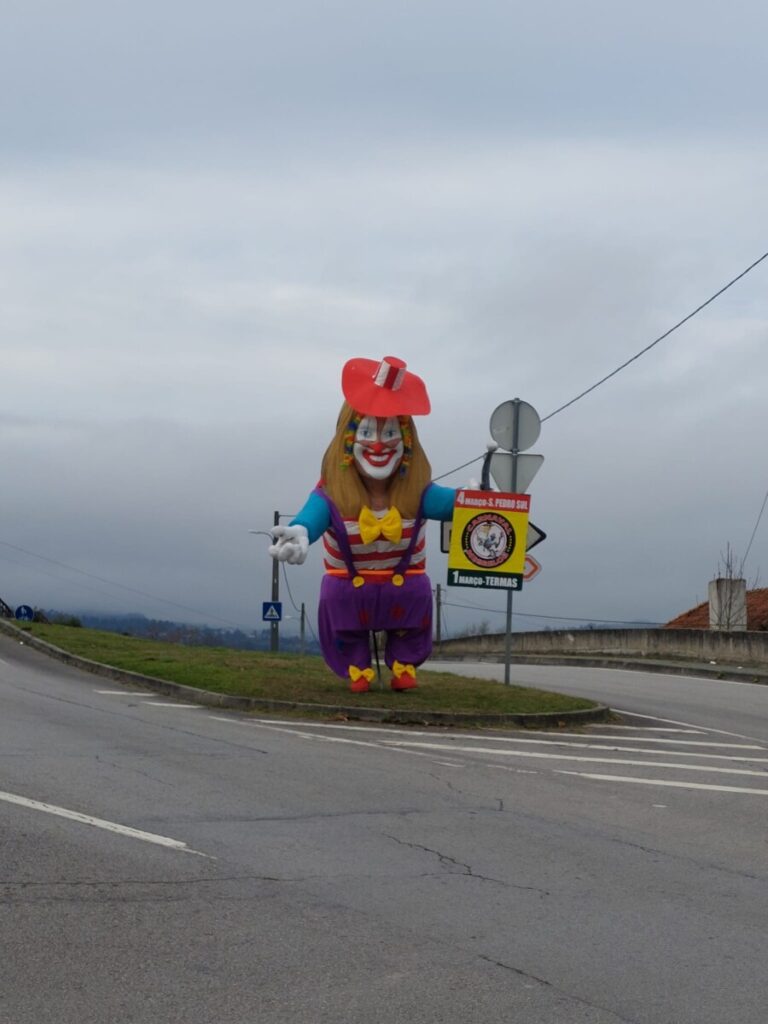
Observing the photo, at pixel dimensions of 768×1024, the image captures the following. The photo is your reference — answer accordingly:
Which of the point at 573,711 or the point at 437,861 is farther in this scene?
the point at 573,711

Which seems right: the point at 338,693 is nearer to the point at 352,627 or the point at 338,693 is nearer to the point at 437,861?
the point at 352,627

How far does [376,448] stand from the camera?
16.2 m

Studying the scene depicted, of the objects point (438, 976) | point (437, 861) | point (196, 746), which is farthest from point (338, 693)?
point (438, 976)

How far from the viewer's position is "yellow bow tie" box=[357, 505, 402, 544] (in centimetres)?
1603

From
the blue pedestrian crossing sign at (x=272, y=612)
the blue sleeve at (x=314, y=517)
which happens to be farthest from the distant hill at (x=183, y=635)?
the blue sleeve at (x=314, y=517)

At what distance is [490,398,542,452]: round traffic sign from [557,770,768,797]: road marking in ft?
23.4

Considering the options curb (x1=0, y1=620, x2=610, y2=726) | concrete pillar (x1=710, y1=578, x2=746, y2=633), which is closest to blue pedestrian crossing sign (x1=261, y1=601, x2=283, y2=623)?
concrete pillar (x1=710, y1=578, x2=746, y2=633)

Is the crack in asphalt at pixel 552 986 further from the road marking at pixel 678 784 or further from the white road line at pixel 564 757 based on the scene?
the white road line at pixel 564 757

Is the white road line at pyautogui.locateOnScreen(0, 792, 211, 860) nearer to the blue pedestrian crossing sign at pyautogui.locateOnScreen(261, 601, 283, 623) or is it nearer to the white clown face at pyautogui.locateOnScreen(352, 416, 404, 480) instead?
the white clown face at pyautogui.locateOnScreen(352, 416, 404, 480)

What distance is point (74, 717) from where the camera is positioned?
569 inches

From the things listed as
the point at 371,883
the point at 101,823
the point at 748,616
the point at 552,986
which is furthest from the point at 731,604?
the point at 552,986

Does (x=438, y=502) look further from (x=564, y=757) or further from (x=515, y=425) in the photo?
(x=564, y=757)

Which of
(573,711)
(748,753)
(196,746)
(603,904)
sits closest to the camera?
(603,904)

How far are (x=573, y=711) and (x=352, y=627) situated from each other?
9.47 feet
